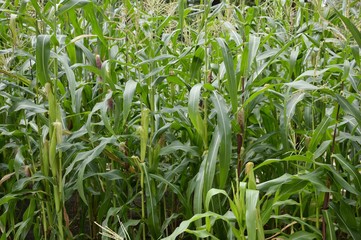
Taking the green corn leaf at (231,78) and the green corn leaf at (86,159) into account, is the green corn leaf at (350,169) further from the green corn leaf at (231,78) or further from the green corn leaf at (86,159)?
the green corn leaf at (86,159)

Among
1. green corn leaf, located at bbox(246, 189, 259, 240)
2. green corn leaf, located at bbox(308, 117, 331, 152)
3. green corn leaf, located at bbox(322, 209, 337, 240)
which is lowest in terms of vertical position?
green corn leaf, located at bbox(322, 209, 337, 240)

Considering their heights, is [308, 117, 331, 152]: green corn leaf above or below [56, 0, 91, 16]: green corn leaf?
below

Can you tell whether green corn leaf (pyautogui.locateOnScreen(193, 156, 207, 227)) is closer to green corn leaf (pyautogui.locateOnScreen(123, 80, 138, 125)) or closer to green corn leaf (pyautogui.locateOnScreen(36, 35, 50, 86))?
green corn leaf (pyautogui.locateOnScreen(123, 80, 138, 125))

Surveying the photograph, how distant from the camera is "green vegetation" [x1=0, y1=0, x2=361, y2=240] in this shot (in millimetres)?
1898

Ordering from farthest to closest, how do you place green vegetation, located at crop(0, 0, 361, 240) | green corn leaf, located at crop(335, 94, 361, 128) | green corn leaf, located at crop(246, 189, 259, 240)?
1. green vegetation, located at crop(0, 0, 361, 240)
2. green corn leaf, located at crop(335, 94, 361, 128)
3. green corn leaf, located at crop(246, 189, 259, 240)

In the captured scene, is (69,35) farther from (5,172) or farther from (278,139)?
(278,139)

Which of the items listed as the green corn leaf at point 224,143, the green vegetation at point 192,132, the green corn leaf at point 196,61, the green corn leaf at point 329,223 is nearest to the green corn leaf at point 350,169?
the green vegetation at point 192,132

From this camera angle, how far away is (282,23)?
3166 mm

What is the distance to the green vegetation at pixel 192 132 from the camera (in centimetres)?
190

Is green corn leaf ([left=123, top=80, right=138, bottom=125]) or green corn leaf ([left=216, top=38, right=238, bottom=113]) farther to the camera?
green corn leaf ([left=123, top=80, right=138, bottom=125])

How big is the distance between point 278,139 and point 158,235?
2.03 ft

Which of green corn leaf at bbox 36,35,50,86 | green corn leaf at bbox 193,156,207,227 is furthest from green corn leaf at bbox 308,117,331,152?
green corn leaf at bbox 36,35,50,86

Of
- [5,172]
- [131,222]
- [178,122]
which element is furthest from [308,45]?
[5,172]

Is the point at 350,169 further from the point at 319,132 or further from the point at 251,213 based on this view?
the point at 251,213
